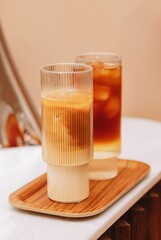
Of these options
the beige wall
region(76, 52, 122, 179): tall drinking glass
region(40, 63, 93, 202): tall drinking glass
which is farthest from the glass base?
the beige wall

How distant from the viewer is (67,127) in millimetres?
937

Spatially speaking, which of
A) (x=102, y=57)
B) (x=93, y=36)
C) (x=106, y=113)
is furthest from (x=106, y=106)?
(x=93, y=36)

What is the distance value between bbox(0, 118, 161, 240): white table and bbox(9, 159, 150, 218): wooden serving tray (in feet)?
0.04

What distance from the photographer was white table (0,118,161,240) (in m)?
0.90

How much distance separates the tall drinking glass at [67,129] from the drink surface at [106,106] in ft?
0.25

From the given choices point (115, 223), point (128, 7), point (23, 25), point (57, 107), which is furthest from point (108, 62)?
point (23, 25)

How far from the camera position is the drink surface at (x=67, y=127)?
935mm

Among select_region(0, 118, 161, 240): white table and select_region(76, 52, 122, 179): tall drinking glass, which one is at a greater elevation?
select_region(76, 52, 122, 179): tall drinking glass

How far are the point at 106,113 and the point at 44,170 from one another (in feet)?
0.67

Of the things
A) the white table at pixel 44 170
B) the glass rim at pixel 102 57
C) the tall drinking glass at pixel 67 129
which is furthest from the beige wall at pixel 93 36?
the tall drinking glass at pixel 67 129

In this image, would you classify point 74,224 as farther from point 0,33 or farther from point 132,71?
point 0,33

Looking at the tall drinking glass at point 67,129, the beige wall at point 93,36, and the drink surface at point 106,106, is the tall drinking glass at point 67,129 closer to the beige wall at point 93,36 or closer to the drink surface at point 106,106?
the drink surface at point 106,106

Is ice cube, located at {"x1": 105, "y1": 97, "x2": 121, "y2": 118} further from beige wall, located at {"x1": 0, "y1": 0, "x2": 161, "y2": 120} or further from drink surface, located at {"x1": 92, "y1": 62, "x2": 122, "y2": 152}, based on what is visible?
beige wall, located at {"x1": 0, "y1": 0, "x2": 161, "y2": 120}

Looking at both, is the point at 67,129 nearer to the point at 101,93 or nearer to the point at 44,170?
A: the point at 101,93
